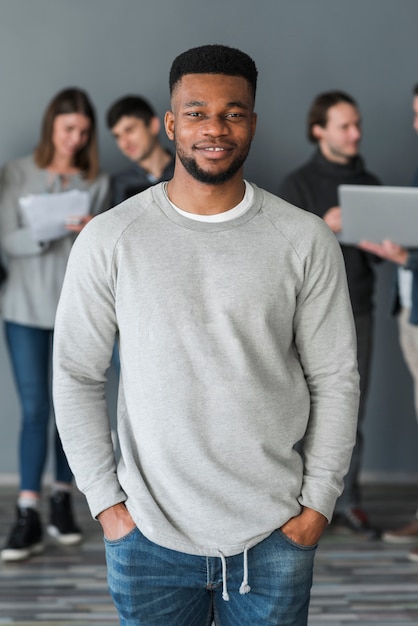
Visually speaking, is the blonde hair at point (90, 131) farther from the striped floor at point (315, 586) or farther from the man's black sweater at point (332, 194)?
the striped floor at point (315, 586)

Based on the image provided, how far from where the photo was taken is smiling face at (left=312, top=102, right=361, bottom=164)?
3.50m

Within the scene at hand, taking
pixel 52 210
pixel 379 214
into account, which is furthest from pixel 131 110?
pixel 379 214

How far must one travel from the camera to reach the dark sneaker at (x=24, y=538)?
10.8 feet

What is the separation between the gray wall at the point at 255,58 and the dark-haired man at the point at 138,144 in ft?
1.62

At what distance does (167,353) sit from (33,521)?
2.09m

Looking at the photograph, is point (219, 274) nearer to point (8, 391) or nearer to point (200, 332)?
point (200, 332)

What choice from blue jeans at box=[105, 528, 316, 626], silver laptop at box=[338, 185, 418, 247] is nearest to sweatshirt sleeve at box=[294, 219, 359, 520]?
blue jeans at box=[105, 528, 316, 626]

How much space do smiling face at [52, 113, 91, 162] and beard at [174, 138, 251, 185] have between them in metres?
1.95

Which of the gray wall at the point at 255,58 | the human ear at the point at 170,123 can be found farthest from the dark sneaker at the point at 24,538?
the human ear at the point at 170,123

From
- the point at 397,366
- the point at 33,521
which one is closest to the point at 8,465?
the point at 33,521

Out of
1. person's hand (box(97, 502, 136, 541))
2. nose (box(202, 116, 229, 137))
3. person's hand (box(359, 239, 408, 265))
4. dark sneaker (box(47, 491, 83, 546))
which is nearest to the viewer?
nose (box(202, 116, 229, 137))

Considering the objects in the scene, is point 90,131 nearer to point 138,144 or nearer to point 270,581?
point 138,144

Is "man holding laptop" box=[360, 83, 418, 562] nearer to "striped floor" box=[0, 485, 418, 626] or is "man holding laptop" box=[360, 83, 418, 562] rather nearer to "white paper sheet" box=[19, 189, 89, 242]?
"striped floor" box=[0, 485, 418, 626]

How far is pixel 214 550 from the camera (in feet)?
5.07
